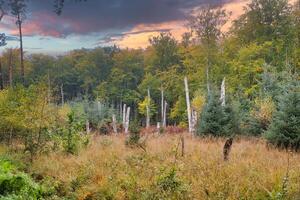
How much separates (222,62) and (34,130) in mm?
25858

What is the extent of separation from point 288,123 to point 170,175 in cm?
833

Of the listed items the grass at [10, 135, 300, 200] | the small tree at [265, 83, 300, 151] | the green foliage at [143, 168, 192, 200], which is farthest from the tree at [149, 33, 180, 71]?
the green foliage at [143, 168, 192, 200]

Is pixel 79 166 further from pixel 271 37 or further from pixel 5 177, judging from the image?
pixel 271 37

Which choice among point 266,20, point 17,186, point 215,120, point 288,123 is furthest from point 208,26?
point 17,186

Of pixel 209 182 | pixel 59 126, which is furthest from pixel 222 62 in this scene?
pixel 209 182

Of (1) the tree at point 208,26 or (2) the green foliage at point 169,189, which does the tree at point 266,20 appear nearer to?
(1) the tree at point 208,26

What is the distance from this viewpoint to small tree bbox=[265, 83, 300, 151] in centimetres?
1528

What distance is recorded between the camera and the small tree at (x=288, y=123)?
1528 centimetres

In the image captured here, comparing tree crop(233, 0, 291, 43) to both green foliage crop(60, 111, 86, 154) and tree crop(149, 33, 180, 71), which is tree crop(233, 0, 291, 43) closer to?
tree crop(149, 33, 180, 71)

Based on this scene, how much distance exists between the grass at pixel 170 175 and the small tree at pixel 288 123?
194cm

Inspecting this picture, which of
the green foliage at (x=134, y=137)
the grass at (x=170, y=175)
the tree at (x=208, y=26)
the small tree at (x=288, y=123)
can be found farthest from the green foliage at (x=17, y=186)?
the tree at (x=208, y=26)

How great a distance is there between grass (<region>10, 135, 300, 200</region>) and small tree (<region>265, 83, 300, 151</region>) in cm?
194

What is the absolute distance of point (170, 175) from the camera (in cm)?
872

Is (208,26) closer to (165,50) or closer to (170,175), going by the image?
(165,50)
